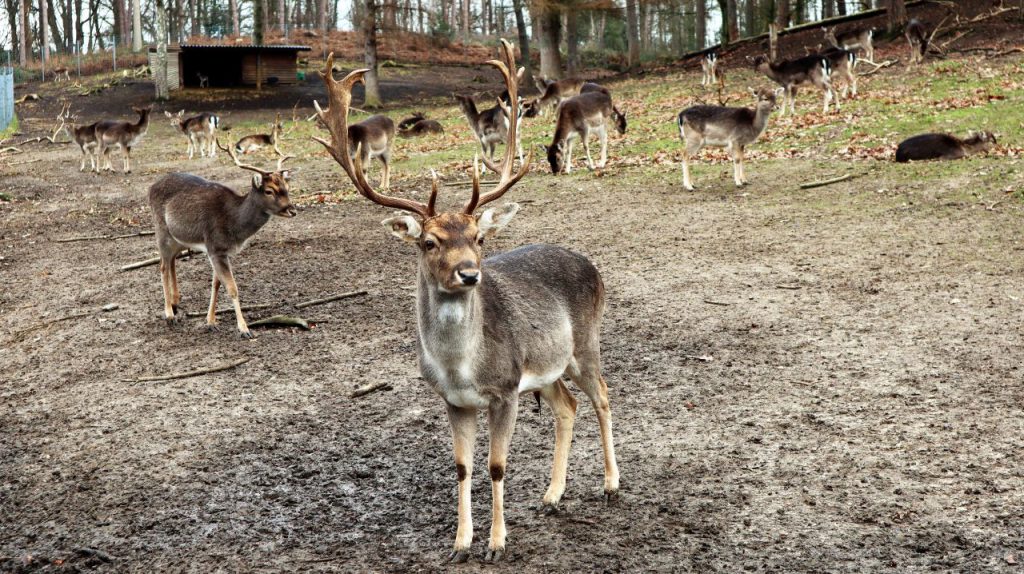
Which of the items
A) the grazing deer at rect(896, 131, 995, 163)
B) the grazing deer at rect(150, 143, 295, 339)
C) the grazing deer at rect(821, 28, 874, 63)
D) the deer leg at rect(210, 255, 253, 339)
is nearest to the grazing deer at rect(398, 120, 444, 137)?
the grazing deer at rect(821, 28, 874, 63)

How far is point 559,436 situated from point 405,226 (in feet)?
5.03

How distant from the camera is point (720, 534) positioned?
4.87m

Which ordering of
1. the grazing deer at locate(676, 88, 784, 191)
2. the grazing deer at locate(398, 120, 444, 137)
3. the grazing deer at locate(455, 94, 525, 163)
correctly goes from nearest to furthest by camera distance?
1. the grazing deer at locate(676, 88, 784, 191)
2. the grazing deer at locate(455, 94, 525, 163)
3. the grazing deer at locate(398, 120, 444, 137)

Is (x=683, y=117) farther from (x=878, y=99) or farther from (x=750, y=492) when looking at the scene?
(x=750, y=492)

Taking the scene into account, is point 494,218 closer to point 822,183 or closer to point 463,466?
point 463,466

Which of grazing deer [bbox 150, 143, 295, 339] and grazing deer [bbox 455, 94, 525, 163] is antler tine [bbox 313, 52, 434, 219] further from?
grazing deer [bbox 455, 94, 525, 163]

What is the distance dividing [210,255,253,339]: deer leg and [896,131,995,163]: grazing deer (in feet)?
31.1

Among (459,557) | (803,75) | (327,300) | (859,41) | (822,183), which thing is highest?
(859,41)

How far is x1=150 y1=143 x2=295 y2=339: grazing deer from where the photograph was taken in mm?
9164

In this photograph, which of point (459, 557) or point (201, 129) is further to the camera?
point (201, 129)

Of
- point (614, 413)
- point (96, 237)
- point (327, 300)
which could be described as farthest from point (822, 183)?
point (96, 237)

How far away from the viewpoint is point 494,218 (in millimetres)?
4816

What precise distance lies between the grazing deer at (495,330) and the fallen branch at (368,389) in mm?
2188

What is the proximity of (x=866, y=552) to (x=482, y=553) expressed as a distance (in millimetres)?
1755
